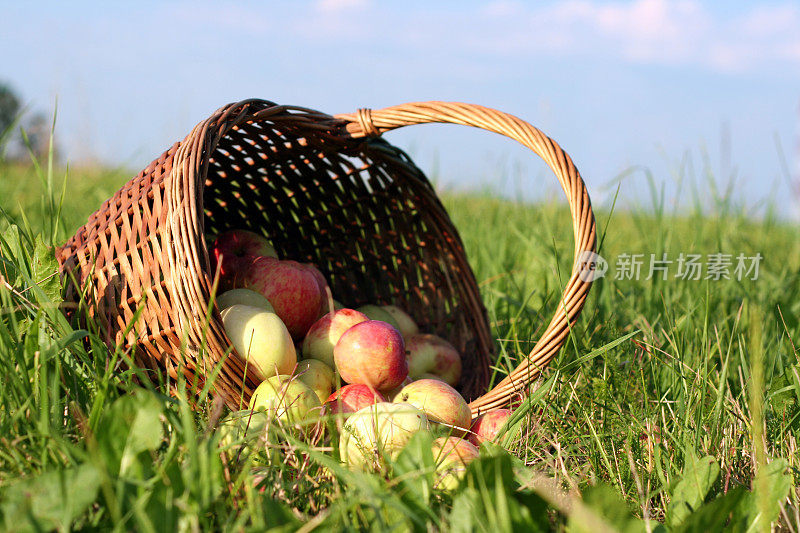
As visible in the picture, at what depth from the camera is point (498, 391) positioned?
1.41 m

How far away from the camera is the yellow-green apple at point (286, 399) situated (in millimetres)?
1153

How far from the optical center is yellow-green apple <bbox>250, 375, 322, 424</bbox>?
1.15 m

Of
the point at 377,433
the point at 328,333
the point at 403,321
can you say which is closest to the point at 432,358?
the point at 403,321

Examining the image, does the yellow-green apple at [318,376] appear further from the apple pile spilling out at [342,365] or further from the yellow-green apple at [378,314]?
the yellow-green apple at [378,314]

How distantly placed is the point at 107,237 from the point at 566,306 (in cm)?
99

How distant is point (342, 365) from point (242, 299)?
28cm

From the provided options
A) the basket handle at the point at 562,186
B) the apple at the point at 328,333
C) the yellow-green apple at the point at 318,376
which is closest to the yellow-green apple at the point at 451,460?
the basket handle at the point at 562,186

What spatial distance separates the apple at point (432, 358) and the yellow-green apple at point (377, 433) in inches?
20.7

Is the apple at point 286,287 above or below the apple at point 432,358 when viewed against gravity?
above

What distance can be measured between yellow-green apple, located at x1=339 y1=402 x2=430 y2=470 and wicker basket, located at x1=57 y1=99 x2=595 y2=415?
23 cm

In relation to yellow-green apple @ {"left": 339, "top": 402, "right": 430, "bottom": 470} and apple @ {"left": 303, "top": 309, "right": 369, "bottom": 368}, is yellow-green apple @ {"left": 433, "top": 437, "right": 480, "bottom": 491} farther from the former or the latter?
apple @ {"left": 303, "top": 309, "right": 369, "bottom": 368}

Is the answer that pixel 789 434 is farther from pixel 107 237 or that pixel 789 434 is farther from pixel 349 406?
pixel 107 237

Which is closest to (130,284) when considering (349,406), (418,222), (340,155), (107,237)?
(107,237)

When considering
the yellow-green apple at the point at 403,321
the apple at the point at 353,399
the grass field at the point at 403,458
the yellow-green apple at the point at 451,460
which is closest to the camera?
the grass field at the point at 403,458
